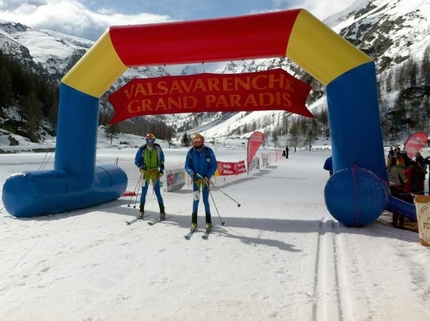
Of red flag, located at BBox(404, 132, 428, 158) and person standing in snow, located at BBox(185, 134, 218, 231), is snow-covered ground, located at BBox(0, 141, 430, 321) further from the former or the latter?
red flag, located at BBox(404, 132, 428, 158)

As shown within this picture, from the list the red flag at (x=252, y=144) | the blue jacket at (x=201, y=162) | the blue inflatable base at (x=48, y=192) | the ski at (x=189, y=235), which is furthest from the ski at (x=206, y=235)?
the red flag at (x=252, y=144)

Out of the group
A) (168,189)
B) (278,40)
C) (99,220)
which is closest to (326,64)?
(278,40)

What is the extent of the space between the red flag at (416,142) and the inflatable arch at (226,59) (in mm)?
9800

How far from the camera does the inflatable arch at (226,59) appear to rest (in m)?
6.35

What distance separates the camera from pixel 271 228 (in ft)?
21.0

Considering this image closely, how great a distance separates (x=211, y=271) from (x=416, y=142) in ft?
45.6

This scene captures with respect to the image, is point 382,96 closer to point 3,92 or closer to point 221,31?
point 3,92

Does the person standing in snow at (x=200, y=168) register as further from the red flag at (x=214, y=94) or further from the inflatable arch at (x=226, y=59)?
the inflatable arch at (x=226, y=59)

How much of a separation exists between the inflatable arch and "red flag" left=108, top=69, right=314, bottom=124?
445 mm

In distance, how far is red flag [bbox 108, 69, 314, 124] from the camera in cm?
744

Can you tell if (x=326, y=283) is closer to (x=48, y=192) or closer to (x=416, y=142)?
(x=48, y=192)

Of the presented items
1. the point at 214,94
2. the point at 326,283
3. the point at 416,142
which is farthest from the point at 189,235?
the point at 416,142

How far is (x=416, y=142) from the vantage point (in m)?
14.9

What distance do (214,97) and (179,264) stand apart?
4320 mm
